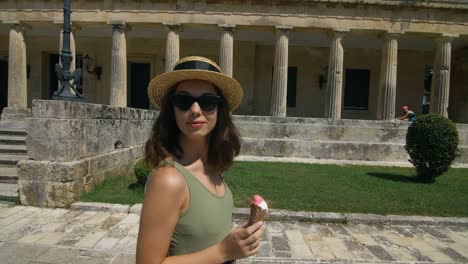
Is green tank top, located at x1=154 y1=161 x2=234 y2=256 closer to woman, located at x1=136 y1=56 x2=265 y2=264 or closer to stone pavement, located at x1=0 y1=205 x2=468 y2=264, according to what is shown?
woman, located at x1=136 y1=56 x2=265 y2=264

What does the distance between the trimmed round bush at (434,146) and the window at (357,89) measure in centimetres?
1217

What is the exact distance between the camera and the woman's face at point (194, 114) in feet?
4.60

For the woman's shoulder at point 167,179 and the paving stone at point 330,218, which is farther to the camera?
the paving stone at point 330,218

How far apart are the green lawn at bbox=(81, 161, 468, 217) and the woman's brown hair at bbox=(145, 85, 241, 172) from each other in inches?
163

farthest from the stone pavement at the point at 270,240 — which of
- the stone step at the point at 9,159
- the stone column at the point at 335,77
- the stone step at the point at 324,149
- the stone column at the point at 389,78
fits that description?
the stone column at the point at 389,78

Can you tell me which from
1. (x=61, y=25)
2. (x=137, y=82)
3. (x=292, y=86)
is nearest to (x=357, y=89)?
(x=292, y=86)

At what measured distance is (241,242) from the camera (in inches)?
48.2

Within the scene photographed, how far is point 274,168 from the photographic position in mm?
9391

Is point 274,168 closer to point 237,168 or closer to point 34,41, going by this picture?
point 237,168

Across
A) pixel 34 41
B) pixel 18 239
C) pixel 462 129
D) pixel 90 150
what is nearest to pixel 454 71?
pixel 462 129

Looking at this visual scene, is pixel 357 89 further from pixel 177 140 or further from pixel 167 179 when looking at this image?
pixel 167 179

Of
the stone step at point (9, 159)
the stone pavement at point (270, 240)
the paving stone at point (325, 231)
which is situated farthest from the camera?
the stone step at point (9, 159)

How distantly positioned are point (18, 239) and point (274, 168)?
651cm

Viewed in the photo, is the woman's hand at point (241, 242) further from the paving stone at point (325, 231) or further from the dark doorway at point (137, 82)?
the dark doorway at point (137, 82)
